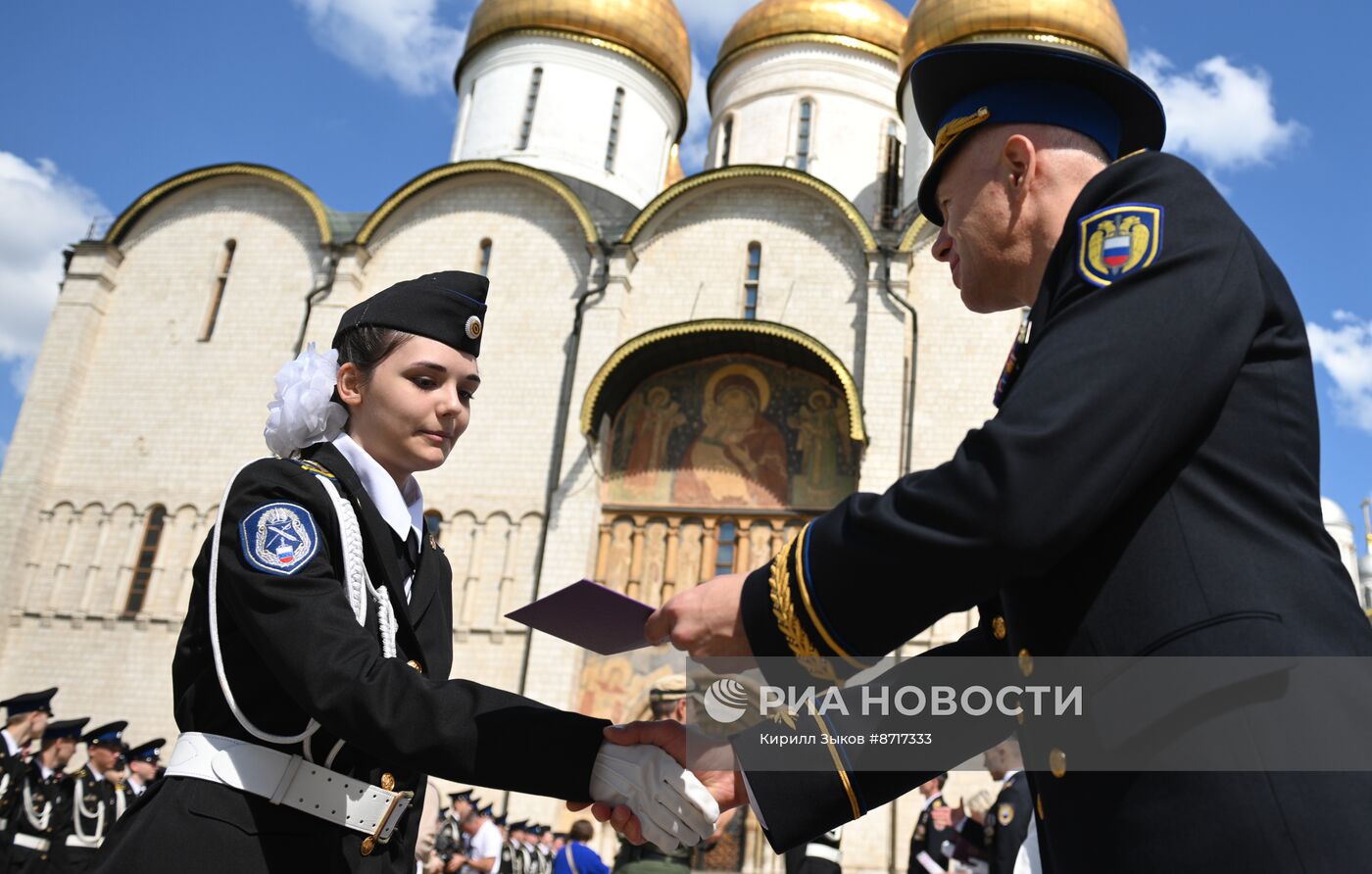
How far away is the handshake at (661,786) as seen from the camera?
1700 mm

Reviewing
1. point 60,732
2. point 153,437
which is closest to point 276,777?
point 60,732

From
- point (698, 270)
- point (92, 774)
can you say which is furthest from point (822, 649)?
point (698, 270)

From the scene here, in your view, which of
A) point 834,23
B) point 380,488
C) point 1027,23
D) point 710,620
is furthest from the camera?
point 834,23

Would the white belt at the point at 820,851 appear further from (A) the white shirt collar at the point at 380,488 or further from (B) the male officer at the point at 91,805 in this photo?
(A) the white shirt collar at the point at 380,488

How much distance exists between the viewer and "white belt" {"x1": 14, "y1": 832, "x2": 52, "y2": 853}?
25.9ft

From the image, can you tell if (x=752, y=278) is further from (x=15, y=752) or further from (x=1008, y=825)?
(x=15, y=752)

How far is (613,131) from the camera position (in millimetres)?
19859

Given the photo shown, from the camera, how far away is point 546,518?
48.6 ft

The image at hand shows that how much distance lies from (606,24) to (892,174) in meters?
5.65

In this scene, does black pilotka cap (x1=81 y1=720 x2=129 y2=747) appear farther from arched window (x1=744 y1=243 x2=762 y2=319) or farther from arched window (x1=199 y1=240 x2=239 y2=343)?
arched window (x1=744 y1=243 x2=762 y2=319)

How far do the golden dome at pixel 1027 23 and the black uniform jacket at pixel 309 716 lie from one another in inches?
645

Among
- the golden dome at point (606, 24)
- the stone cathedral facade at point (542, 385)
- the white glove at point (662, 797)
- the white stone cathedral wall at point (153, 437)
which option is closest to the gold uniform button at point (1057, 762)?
the white glove at point (662, 797)

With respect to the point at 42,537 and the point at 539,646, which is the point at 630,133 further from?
the point at 42,537

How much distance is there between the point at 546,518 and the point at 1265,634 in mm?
13796
